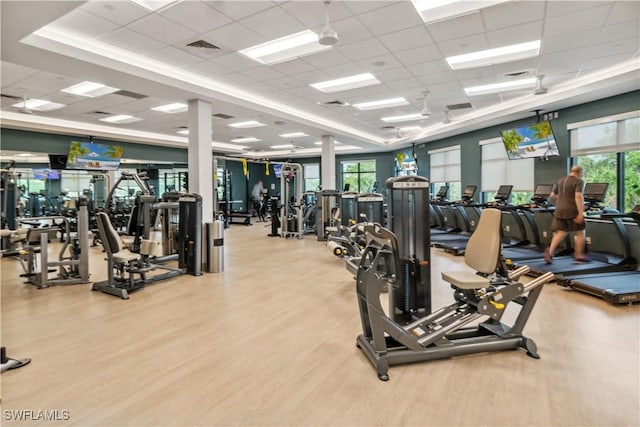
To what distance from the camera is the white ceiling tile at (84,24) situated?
4.09m

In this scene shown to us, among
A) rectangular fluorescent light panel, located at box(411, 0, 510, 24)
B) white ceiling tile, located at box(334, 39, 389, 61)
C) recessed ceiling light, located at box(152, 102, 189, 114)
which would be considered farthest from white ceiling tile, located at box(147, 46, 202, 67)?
rectangular fluorescent light panel, located at box(411, 0, 510, 24)

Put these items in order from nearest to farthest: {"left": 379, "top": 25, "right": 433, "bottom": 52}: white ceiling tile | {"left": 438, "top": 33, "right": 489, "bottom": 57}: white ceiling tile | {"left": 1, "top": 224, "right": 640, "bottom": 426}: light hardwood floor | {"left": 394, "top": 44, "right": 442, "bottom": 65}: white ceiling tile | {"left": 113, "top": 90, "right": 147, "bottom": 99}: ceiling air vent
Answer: {"left": 1, "top": 224, "right": 640, "bottom": 426}: light hardwood floor
{"left": 379, "top": 25, "right": 433, "bottom": 52}: white ceiling tile
{"left": 438, "top": 33, "right": 489, "bottom": 57}: white ceiling tile
{"left": 394, "top": 44, "right": 442, "bottom": 65}: white ceiling tile
{"left": 113, "top": 90, "right": 147, "bottom": 99}: ceiling air vent

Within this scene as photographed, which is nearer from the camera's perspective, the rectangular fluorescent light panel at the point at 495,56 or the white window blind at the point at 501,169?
the rectangular fluorescent light panel at the point at 495,56

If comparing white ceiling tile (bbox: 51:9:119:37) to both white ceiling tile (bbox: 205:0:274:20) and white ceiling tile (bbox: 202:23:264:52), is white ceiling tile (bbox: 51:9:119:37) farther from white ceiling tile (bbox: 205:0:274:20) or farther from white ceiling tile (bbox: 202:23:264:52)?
white ceiling tile (bbox: 205:0:274:20)

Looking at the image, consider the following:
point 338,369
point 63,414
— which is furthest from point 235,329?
point 63,414

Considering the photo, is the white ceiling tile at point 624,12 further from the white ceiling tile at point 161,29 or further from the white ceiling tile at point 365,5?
the white ceiling tile at point 161,29

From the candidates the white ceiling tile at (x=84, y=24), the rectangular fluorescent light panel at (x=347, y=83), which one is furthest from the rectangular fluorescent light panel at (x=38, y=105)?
the rectangular fluorescent light panel at (x=347, y=83)

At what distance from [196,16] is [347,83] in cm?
339

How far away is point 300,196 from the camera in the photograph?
33.6 ft

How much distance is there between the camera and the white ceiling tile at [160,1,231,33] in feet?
12.8

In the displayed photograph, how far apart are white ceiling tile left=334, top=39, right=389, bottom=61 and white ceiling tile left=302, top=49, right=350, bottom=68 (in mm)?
113

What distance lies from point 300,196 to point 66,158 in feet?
21.6

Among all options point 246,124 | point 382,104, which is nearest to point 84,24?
point 246,124

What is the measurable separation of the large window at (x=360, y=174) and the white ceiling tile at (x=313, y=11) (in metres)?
11.7
